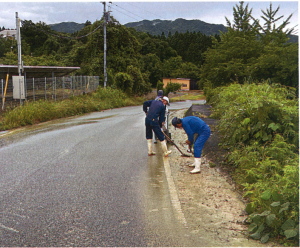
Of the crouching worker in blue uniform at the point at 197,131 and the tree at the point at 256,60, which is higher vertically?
the tree at the point at 256,60

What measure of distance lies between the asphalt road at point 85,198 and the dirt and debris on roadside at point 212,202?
0.97ft

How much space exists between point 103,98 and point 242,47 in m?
14.8

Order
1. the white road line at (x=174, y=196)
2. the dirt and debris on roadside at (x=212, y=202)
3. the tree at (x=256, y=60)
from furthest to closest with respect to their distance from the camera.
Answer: the tree at (x=256, y=60) < the white road line at (x=174, y=196) < the dirt and debris on roadside at (x=212, y=202)

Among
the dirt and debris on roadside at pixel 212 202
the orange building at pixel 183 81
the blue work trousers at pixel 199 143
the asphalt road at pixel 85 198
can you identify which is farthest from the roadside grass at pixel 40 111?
the orange building at pixel 183 81

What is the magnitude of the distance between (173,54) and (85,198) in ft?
290

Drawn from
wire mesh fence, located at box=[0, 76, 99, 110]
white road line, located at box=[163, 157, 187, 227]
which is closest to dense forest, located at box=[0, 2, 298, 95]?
wire mesh fence, located at box=[0, 76, 99, 110]

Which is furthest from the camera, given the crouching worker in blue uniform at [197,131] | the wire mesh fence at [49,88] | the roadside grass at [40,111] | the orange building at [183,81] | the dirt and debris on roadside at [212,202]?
the orange building at [183,81]

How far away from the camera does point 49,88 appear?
27328 millimetres

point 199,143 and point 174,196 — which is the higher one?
point 199,143

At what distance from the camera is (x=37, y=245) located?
391 cm

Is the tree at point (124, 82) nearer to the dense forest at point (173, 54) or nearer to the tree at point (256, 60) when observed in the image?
the dense forest at point (173, 54)

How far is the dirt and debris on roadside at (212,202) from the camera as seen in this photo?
14.2 feet

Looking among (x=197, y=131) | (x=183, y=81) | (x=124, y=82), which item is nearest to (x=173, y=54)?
(x=183, y=81)

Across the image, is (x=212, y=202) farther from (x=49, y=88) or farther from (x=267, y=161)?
(x=49, y=88)
